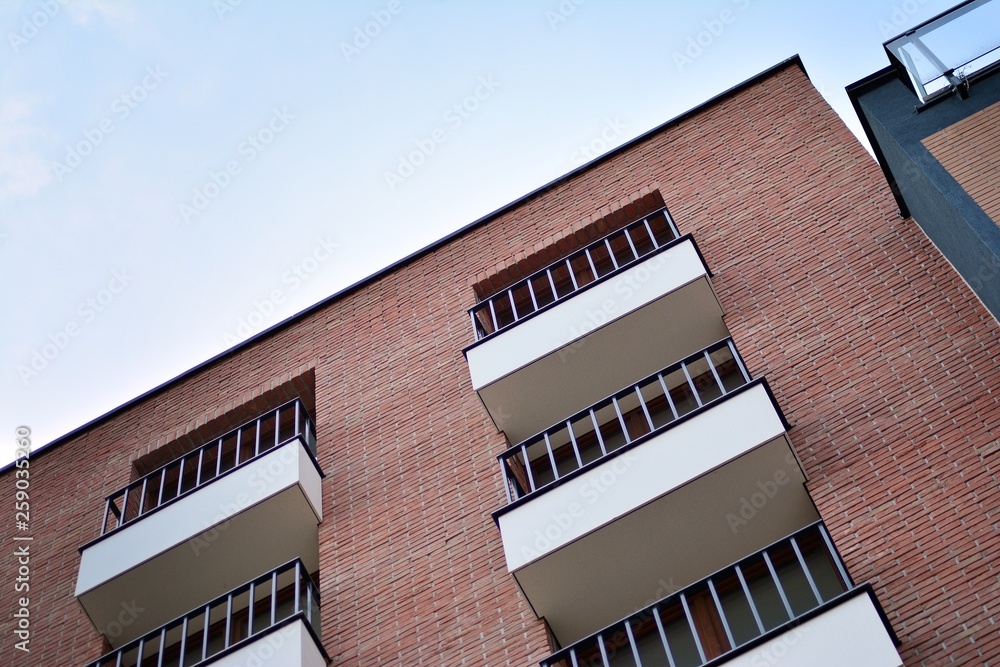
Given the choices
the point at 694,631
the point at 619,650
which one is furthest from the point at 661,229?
the point at 694,631

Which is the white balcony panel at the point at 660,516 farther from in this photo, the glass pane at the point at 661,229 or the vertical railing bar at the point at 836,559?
the glass pane at the point at 661,229

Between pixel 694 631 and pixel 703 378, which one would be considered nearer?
pixel 694 631

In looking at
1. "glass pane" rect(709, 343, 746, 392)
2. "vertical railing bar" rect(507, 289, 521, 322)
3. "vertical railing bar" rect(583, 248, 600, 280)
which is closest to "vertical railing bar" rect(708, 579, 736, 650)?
"glass pane" rect(709, 343, 746, 392)

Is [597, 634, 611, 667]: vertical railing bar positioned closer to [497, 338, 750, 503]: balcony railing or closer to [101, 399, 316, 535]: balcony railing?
[497, 338, 750, 503]: balcony railing

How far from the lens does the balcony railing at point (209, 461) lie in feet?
45.5

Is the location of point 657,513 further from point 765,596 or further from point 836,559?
point 836,559

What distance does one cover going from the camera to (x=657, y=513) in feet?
33.2

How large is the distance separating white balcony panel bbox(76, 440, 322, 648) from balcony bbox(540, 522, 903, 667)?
14.3 ft

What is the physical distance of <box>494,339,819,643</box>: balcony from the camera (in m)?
10.0

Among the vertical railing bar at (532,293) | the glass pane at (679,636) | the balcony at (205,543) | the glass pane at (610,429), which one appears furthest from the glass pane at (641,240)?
the glass pane at (679,636)

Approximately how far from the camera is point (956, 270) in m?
11.0

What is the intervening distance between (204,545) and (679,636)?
6.20 metres

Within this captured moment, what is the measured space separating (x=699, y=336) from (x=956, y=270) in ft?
9.95

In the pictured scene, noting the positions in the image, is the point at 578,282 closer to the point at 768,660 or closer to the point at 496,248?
the point at 496,248
